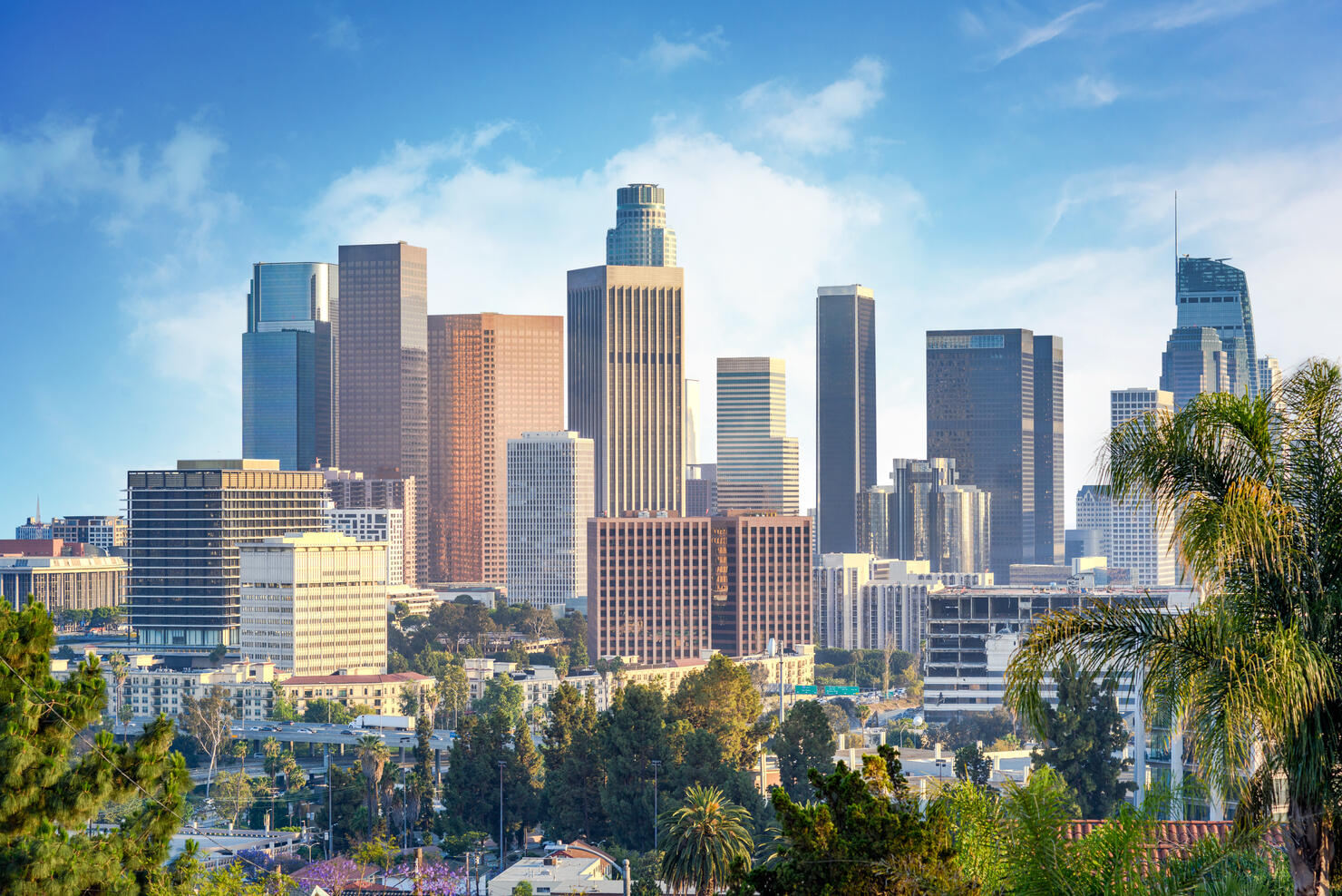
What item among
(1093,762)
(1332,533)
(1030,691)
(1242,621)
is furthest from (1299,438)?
(1093,762)

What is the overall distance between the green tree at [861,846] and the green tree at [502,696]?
138 metres

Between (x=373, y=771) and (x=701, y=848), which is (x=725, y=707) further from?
(x=701, y=848)

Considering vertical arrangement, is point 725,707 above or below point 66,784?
below

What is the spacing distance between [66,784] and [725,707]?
247 feet

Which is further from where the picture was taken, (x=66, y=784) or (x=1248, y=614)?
(x=66, y=784)

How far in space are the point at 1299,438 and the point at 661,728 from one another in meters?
76.1

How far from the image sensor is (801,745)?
91062 mm

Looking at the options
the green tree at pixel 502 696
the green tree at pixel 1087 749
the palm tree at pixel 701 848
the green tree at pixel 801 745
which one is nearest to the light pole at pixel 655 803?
the green tree at pixel 801 745

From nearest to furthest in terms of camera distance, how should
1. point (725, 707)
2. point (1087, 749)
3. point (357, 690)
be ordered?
1. point (1087, 749)
2. point (725, 707)
3. point (357, 690)

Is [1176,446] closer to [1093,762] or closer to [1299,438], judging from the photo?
[1299,438]

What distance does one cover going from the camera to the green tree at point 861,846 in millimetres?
18828

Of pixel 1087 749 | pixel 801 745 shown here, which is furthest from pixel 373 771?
pixel 1087 749

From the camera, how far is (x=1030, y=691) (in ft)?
53.3

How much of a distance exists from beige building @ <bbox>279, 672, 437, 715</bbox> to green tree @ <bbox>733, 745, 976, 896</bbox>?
525 ft
